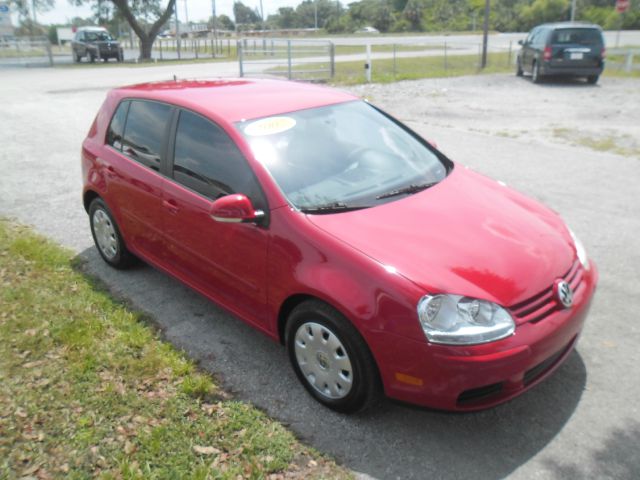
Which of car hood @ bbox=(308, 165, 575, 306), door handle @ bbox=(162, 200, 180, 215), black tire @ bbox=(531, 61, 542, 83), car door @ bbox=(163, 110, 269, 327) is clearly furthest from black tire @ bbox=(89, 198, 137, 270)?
black tire @ bbox=(531, 61, 542, 83)

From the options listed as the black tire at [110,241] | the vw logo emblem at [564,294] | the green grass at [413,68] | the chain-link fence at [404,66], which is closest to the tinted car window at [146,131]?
the black tire at [110,241]

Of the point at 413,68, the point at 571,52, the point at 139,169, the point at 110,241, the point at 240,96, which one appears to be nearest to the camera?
the point at 240,96

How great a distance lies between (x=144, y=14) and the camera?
42125 millimetres

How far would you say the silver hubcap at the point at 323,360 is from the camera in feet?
10.4

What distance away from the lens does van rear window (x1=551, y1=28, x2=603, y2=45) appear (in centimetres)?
1752

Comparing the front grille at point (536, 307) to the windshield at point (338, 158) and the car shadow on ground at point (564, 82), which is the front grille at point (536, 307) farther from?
the car shadow on ground at point (564, 82)

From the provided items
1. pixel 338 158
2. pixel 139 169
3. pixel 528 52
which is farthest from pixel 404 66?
pixel 338 158

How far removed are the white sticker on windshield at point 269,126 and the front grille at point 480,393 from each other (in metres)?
1.98

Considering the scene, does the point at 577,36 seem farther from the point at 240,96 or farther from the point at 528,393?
the point at 528,393

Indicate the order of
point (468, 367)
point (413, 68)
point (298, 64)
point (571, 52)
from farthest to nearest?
point (298, 64) < point (413, 68) < point (571, 52) < point (468, 367)

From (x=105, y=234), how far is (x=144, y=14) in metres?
41.4

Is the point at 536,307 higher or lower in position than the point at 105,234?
higher

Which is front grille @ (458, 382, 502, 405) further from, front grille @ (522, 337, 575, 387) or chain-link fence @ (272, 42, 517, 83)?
chain-link fence @ (272, 42, 517, 83)

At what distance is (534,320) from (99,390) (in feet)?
8.15
